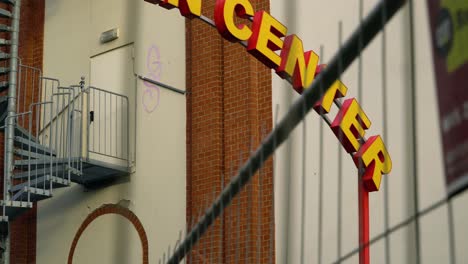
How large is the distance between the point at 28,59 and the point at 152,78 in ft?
11.5

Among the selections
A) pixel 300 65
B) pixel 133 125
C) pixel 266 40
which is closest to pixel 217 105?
pixel 133 125

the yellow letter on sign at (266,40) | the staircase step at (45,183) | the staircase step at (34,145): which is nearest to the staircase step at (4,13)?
the staircase step at (34,145)

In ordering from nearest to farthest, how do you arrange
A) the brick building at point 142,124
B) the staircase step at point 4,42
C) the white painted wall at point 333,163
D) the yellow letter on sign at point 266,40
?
the white painted wall at point 333,163
the yellow letter on sign at point 266,40
the brick building at point 142,124
the staircase step at point 4,42

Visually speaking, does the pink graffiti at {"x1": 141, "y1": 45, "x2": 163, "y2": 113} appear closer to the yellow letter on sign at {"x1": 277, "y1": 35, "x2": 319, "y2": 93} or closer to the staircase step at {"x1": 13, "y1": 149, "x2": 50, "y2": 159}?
the staircase step at {"x1": 13, "y1": 149, "x2": 50, "y2": 159}

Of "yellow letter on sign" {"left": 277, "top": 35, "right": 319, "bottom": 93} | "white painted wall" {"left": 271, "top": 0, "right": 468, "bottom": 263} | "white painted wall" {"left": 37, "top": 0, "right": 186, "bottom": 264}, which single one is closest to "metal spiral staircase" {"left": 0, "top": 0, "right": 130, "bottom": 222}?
"white painted wall" {"left": 37, "top": 0, "right": 186, "bottom": 264}

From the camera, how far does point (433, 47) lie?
9.61 ft

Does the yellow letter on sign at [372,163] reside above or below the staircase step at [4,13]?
below

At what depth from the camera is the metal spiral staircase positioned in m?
15.4

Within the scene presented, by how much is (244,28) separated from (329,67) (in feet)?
25.7

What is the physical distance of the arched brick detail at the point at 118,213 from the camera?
14883mm

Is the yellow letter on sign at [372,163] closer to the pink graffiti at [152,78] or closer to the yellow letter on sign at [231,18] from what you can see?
the yellow letter on sign at [231,18]

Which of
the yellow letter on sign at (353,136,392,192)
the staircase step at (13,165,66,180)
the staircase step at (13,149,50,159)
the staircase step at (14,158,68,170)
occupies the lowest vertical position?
the yellow letter on sign at (353,136,392,192)

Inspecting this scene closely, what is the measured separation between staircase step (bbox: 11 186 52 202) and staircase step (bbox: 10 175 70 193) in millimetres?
114

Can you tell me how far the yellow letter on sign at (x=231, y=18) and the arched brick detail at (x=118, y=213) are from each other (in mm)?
4256
